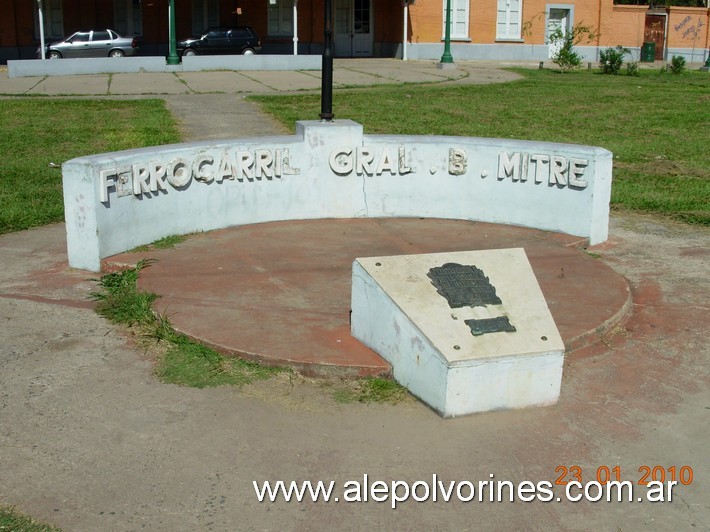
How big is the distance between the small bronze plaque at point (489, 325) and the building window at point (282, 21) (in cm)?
3477

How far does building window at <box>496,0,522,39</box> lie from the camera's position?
126 feet

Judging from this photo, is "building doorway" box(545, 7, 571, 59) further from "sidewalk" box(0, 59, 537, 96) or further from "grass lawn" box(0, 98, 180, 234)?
"grass lawn" box(0, 98, 180, 234)

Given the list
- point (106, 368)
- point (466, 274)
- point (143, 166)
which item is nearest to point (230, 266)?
point (143, 166)

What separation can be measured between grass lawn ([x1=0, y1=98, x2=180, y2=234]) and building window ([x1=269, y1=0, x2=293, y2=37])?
64.1 ft

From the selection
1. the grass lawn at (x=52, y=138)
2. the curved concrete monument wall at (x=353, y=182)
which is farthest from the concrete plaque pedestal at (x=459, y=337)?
the grass lawn at (x=52, y=138)

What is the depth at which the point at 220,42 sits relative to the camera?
3547 centimetres

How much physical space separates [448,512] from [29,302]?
13.7 feet

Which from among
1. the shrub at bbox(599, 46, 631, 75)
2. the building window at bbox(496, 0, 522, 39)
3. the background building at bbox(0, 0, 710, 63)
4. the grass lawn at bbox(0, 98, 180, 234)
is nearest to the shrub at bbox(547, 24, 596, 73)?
the background building at bbox(0, 0, 710, 63)

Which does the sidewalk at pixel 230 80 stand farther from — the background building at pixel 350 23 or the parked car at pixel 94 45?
the background building at pixel 350 23

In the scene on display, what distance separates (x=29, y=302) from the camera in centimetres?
718

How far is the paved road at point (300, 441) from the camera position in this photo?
434 centimetres

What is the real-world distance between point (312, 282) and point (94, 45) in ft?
98.3

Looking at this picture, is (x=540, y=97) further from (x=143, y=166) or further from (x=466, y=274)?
(x=466, y=274)

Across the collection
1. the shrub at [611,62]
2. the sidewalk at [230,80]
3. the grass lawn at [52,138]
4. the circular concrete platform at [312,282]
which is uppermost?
the shrub at [611,62]
